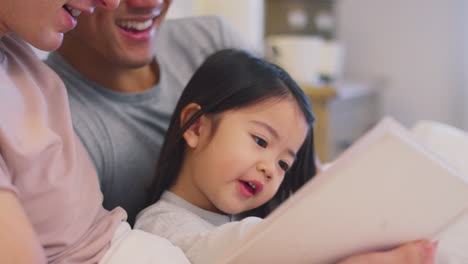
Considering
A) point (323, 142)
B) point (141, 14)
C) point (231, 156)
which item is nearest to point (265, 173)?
point (231, 156)

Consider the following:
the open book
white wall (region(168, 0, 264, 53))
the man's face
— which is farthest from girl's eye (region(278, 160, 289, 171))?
white wall (region(168, 0, 264, 53))

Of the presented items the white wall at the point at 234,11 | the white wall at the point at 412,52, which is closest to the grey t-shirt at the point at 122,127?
the white wall at the point at 234,11

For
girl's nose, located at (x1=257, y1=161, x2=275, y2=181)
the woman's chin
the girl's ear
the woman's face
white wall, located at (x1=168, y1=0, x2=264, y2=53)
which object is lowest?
white wall, located at (x1=168, y1=0, x2=264, y2=53)

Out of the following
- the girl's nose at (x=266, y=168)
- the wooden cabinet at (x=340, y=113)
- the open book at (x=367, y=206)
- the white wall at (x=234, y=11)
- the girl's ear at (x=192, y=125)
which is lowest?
the wooden cabinet at (x=340, y=113)

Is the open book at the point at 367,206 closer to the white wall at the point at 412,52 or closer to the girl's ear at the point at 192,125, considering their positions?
the girl's ear at the point at 192,125

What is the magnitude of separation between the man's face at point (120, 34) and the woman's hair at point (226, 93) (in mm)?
148

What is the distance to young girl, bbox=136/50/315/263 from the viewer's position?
832 mm

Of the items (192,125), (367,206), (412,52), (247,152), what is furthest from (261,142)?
(412,52)

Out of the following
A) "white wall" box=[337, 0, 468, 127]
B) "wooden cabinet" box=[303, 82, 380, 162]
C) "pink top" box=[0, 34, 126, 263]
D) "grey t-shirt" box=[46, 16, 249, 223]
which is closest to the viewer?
"pink top" box=[0, 34, 126, 263]

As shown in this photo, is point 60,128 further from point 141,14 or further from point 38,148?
point 141,14

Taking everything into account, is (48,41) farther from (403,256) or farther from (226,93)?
(403,256)

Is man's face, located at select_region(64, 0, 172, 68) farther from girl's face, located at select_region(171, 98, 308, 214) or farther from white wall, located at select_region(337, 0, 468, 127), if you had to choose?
white wall, located at select_region(337, 0, 468, 127)

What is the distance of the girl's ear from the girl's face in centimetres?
2

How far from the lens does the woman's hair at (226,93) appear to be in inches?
34.8
